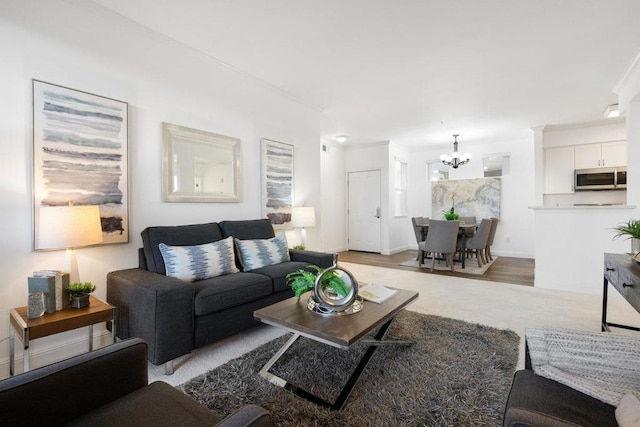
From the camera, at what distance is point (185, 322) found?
199 cm

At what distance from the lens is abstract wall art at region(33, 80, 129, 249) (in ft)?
6.84

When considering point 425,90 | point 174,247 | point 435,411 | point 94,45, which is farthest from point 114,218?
point 425,90

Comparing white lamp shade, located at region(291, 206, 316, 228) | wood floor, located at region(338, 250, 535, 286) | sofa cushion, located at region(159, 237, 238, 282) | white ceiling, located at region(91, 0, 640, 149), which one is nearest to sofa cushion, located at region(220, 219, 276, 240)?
sofa cushion, located at region(159, 237, 238, 282)

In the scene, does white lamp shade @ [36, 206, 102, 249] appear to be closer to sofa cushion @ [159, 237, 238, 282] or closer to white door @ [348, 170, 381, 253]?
sofa cushion @ [159, 237, 238, 282]

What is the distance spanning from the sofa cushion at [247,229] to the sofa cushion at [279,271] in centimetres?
44

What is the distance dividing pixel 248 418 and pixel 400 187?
23.8ft

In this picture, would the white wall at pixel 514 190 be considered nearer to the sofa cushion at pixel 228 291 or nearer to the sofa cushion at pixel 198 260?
the sofa cushion at pixel 228 291

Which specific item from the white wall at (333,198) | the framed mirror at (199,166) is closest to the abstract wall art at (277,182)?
the framed mirror at (199,166)

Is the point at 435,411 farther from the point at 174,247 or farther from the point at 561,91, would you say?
the point at 561,91

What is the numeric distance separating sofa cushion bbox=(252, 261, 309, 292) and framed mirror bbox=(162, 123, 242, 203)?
39.6 inches

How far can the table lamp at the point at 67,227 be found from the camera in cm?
179

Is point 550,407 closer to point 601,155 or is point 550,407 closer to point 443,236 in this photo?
point 443,236

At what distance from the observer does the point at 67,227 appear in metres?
1.83

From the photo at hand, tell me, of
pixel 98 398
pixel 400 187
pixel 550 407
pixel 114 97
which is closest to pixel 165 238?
pixel 114 97
